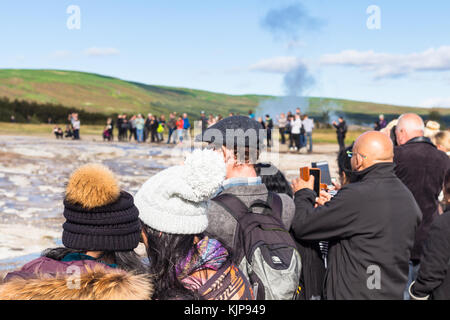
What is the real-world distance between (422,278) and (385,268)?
0.47m

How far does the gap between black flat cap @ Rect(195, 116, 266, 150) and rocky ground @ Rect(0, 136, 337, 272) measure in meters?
0.48

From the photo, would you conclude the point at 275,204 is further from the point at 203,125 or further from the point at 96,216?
the point at 203,125

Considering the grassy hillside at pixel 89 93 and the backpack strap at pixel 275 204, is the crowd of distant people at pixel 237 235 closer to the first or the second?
the backpack strap at pixel 275 204

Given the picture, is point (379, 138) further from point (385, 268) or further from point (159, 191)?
point (159, 191)

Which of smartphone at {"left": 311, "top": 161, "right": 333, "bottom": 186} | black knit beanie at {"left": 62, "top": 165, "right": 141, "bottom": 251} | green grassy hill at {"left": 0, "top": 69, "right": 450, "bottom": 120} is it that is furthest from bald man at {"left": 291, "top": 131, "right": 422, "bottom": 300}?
green grassy hill at {"left": 0, "top": 69, "right": 450, "bottom": 120}

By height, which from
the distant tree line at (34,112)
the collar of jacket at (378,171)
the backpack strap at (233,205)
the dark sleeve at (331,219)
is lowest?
the dark sleeve at (331,219)

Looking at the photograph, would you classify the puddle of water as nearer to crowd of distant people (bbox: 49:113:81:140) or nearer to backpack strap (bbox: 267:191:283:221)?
backpack strap (bbox: 267:191:283:221)

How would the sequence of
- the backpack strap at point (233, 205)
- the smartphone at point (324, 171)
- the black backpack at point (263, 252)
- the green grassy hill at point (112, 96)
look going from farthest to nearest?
the green grassy hill at point (112, 96), the smartphone at point (324, 171), the backpack strap at point (233, 205), the black backpack at point (263, 252)

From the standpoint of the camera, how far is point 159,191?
2.10m

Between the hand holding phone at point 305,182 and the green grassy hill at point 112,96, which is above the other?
the green grassy hill at point 112,96

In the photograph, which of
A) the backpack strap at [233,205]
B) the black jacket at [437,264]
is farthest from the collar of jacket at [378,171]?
the backpack strap at [233,205]

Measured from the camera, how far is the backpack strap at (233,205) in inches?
107

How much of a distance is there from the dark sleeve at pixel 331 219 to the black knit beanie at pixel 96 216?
1.32 m
